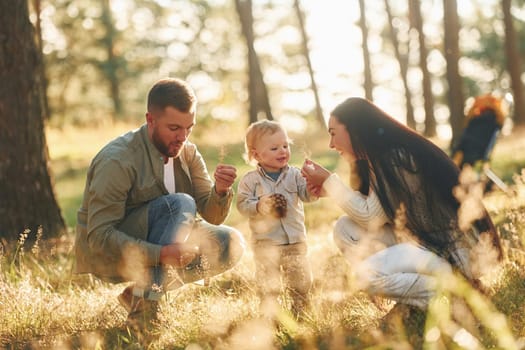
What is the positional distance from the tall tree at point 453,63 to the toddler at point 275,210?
34.6ft

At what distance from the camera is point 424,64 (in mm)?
21094

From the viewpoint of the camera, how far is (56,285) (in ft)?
18.2

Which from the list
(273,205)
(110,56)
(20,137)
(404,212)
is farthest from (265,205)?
(110,56)

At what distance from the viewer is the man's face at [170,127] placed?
14.3 feet

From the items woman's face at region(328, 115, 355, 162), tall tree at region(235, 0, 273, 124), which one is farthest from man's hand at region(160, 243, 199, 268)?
tall tree at region(235, 0, 273, 124)

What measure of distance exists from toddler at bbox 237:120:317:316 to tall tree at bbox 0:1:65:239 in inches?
122

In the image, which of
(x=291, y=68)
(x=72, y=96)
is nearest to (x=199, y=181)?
(x=72, y=96)

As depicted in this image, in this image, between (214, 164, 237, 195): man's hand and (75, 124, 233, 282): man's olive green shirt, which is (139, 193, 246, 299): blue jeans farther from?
(214, 164, 237, 195): man's hand

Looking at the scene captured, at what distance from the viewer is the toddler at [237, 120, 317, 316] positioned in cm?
440

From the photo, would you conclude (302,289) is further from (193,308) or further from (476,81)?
(476,81)

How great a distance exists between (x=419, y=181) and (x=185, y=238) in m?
1.52

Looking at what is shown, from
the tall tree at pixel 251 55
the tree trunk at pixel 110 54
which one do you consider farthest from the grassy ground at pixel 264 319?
the tree trunk at pixel 110 54

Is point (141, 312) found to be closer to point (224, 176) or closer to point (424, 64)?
point (224, 176)

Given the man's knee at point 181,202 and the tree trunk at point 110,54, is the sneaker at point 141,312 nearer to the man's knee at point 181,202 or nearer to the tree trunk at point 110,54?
the man's knee at point 181,202
